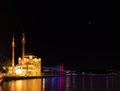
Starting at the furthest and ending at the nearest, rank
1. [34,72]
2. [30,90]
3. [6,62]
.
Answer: [6,62] < [34,72] < [30,90]

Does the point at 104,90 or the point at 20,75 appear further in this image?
the point at 20,75

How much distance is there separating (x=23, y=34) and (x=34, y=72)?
12.6 m

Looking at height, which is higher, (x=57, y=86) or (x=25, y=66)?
(x=25, y=66)

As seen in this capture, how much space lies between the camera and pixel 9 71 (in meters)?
135

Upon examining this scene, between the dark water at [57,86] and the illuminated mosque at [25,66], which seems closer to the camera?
the dark water at [57,86]

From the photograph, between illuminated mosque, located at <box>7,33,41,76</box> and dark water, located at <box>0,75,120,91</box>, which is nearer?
dark water, located at <box>0,75,120,91</box>

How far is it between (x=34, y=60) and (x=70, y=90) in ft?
271

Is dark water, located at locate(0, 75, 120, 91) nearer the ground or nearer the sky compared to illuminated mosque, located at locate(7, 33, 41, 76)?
nearer the ground

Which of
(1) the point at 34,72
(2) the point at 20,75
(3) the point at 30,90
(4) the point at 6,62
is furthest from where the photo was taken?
(4) the point at 6,62

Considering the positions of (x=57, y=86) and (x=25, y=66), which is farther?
(x=25, y=66)

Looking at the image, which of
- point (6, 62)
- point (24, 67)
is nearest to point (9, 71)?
point (24, 67)

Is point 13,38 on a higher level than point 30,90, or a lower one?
higher

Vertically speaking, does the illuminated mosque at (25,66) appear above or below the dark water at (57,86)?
above

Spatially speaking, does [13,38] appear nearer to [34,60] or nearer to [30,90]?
[34,60]
